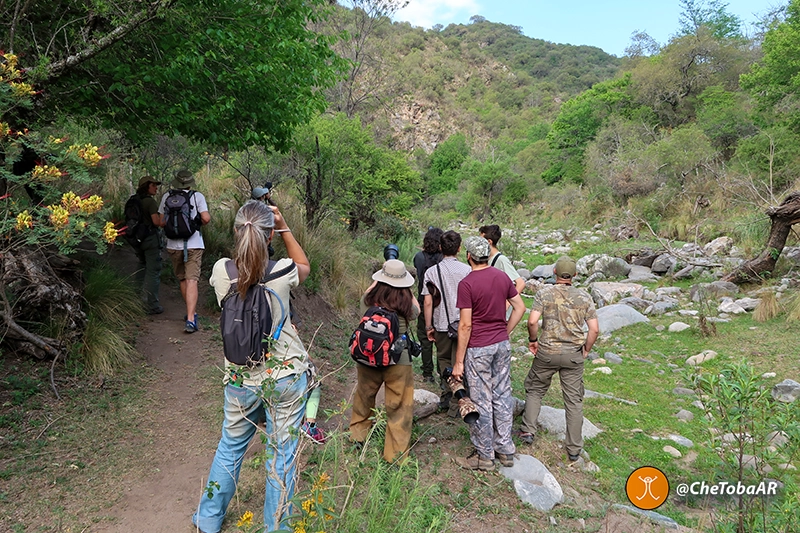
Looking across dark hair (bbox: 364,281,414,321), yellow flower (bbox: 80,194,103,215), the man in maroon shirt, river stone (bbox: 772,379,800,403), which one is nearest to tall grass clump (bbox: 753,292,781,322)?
river stone (bbox: 772,379,800,403)

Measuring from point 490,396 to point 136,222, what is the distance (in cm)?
471

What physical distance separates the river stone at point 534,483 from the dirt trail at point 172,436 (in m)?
2.30

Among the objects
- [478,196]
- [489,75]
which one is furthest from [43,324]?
[489,75]

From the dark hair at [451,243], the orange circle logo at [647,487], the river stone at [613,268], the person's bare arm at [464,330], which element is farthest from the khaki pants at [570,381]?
the river stone at [613,268]

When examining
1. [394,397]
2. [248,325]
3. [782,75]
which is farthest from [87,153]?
[782,75]

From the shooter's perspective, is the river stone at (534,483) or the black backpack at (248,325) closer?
the black backpack at (248,325)

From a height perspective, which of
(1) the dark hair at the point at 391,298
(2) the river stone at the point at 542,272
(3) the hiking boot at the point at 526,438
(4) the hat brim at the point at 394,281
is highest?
(4) the hat brim at the point at 394,281

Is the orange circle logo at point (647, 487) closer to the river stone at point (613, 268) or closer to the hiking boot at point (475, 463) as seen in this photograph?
the hiking boot at point (475, 463)

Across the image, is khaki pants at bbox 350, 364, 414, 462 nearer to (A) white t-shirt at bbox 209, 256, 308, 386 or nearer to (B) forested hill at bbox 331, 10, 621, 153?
(A) white t-shirt at bbox 209, 256, 308, 386

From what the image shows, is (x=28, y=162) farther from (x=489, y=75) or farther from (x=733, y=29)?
(x=489, y=75)

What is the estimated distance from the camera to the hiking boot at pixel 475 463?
3.79 m

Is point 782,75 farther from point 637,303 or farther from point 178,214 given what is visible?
point 178,214

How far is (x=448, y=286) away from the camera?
4.35 m

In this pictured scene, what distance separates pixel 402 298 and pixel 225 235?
16.8ft
